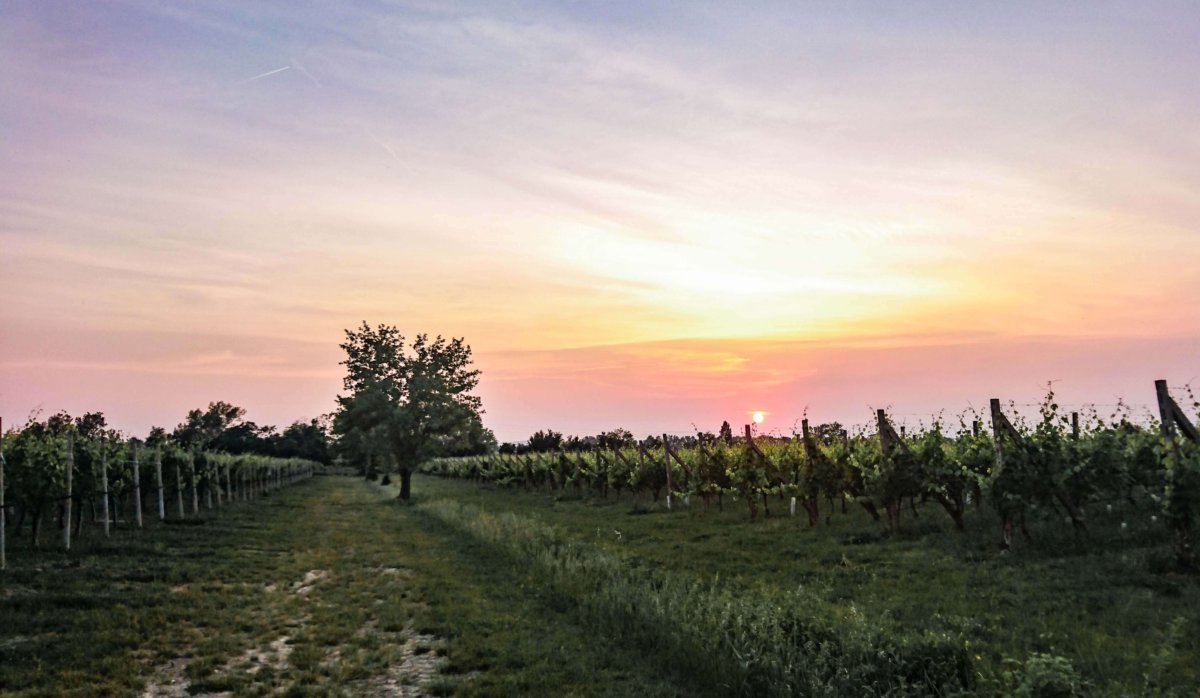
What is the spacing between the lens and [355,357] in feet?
165

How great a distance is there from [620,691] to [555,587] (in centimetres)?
501

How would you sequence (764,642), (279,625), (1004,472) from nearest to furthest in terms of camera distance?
(764,642) < (279,625) < (1004,472)

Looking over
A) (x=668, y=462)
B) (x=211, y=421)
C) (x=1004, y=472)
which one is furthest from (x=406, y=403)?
(x=211, y=421)

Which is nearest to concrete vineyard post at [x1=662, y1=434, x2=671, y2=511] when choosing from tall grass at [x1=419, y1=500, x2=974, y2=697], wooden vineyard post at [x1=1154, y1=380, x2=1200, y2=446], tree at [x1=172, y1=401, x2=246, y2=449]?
tall grass at [x1=419, y1=500, x2=974, y2=697]

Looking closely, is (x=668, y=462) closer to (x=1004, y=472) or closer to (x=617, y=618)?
(x=1004, y=472)

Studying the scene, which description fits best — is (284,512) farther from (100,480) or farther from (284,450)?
(284,450)

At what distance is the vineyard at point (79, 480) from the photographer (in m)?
19.0

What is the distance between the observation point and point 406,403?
4716 centimetres

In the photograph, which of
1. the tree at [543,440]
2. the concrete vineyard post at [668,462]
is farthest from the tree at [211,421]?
the concrete vineyard post at [668,462]

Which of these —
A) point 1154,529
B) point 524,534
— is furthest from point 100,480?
point 1154,529

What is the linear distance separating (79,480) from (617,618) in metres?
20.8

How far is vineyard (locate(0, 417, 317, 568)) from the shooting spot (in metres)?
19.0

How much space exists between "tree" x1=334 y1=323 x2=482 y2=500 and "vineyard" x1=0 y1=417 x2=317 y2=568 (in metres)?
8.93

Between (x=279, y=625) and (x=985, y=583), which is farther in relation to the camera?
(x=985, y=583)
